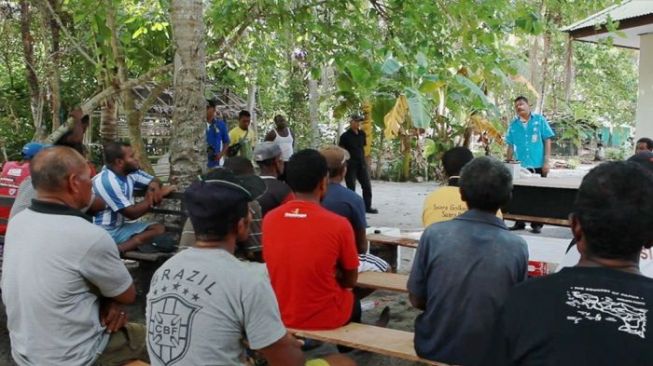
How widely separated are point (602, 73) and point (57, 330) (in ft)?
69.2

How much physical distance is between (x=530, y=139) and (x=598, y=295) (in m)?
7.62

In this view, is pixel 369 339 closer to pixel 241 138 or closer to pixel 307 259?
pixel 307 259

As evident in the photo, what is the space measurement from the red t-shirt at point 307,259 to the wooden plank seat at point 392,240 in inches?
75.6

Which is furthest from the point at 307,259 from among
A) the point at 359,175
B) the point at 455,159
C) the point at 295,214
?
the point at 359,175

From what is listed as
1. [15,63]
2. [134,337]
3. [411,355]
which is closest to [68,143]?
[134,337]

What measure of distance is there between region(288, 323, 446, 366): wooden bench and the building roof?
24.0 ft

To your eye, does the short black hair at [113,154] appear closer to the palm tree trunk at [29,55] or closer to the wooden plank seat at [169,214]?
the wooden plank seat at [169,214]

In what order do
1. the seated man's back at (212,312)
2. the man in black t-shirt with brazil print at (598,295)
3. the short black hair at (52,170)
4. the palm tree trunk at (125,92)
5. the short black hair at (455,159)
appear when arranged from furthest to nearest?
the palm tree trunk at (125,92) < the short black hair at (455,159) < the short black hair at (52,170) < the seated man's back at (212,312) < the man in black t-shirt with brazil print at (598,295)

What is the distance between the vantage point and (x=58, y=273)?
9.19 feet

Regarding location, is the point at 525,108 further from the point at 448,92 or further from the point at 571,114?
the point at 571,114

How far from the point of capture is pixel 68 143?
5.79 meters

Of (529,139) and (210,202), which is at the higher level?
(529,139)

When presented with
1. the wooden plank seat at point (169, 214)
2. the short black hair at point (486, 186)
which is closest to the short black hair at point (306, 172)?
the short black hair at point (486, 186)

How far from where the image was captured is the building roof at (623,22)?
32.2 ft
